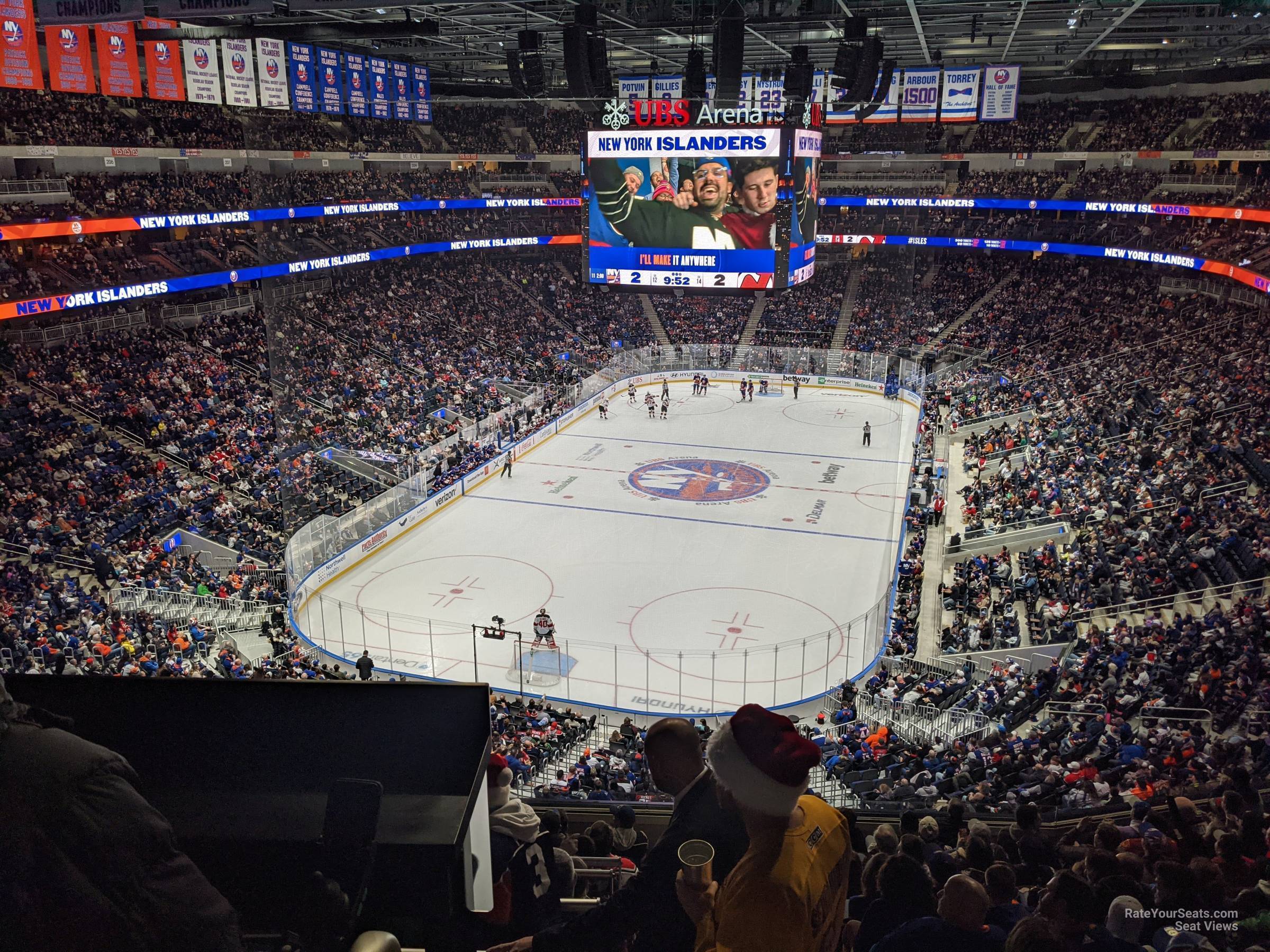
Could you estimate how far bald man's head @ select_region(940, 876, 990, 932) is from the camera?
9.91ft

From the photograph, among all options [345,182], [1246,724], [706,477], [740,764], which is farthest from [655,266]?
[345,182]

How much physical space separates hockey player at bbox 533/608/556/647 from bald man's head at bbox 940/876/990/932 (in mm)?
14630

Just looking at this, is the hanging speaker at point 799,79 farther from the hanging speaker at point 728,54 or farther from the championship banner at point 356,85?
the championship banner at point 356,85

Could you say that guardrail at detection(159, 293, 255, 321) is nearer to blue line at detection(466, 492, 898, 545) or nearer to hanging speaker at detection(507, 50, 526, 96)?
blue line at detection(466, 492, 898, 545)

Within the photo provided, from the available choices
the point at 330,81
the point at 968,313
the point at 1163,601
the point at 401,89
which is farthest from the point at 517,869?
the point at 968,313

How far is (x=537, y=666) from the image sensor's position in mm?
17656

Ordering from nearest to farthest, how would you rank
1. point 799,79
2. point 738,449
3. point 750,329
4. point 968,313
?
point 799,79 → point 738,449 → point 968,313 → point 750,329

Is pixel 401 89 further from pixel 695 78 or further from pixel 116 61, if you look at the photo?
pixel 695 78

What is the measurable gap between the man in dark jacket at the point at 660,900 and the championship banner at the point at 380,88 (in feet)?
101

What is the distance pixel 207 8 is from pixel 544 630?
39.4 ft

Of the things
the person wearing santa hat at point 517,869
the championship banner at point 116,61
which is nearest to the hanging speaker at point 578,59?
the championship banner at point 116,61

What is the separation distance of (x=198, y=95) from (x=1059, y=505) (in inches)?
991

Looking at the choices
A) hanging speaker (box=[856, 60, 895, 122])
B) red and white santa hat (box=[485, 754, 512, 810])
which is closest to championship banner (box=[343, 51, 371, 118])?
hanging speaker (box=[856, 60, 895, 122])

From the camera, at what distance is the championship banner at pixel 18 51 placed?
825 inches
